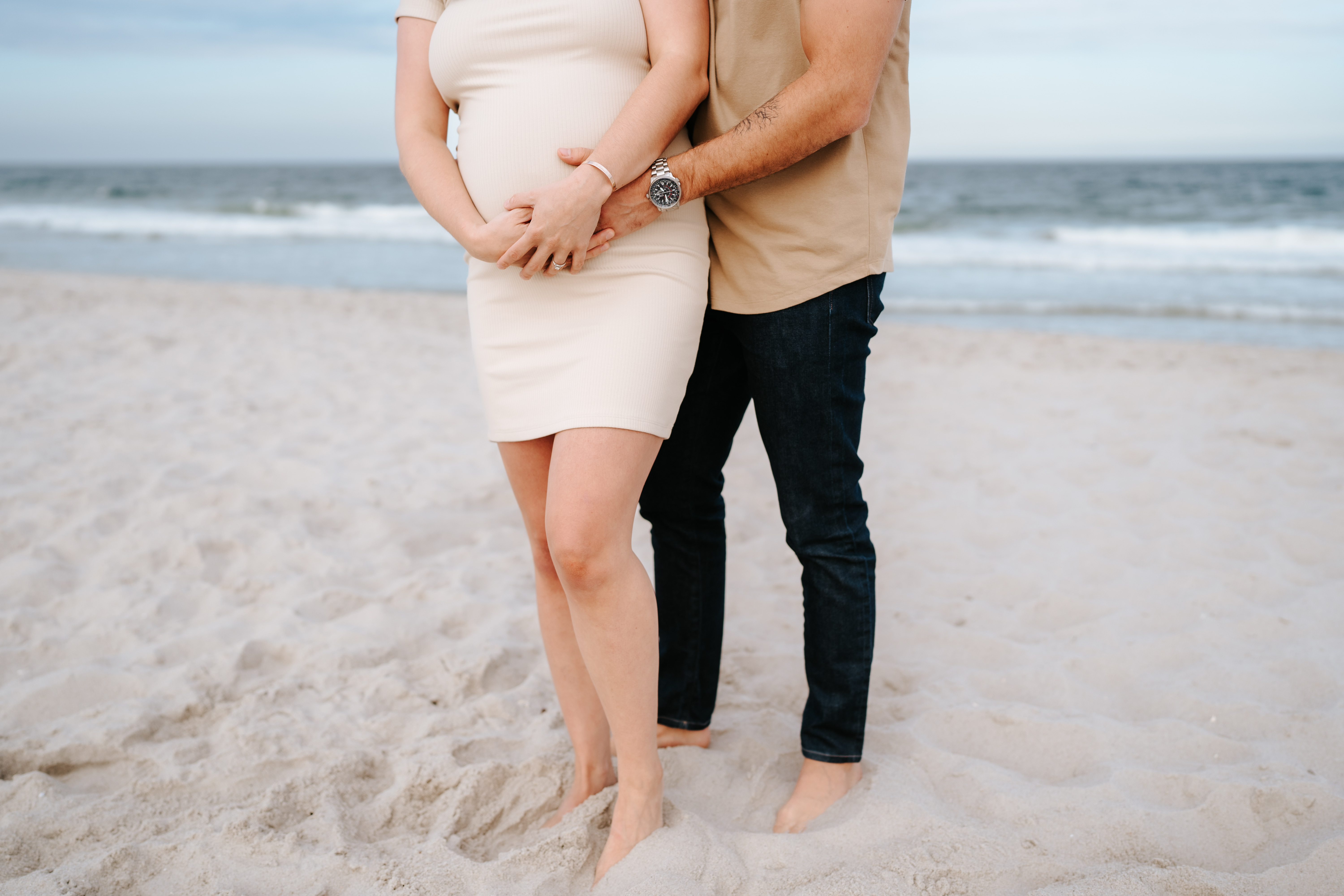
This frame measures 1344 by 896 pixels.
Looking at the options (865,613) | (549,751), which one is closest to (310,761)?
(549,751)

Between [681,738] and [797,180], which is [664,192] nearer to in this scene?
[797,180]

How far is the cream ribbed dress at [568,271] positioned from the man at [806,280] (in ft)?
0.25

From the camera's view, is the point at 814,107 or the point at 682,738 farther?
the point at 682,738

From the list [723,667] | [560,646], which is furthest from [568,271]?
[723,667]

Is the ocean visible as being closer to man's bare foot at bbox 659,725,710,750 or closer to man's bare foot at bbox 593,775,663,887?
man's bare foot at bbox 659,725,710,750

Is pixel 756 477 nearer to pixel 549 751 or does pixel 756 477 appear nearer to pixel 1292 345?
pixel 549 751

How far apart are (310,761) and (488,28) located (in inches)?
63.3

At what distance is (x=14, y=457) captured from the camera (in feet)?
12.7

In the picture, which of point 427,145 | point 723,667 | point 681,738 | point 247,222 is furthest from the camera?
point 247,222

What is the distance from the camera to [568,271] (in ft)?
5.16

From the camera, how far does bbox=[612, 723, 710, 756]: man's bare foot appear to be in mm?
2100

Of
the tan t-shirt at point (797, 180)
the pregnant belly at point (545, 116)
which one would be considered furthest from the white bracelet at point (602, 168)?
the tan t-shirt at point (797, 180)

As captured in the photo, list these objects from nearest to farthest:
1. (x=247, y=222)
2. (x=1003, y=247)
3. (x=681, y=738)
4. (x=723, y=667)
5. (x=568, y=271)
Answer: (x=568, y=271) → (x=681, y=738) → (x=723, y=667) → (x=1003, y=247) → (x=247, y=222)

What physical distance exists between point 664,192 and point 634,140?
101 mm
